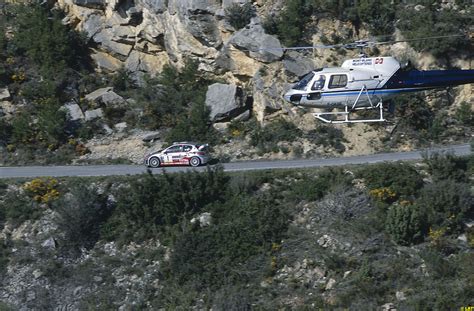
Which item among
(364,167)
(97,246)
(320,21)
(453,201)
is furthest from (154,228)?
(320,21)

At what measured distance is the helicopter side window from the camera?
32344mm

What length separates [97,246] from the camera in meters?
34.4

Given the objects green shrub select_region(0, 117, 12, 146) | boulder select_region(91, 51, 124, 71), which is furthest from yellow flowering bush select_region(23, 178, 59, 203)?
boulder select_region(91, 51, 124, 71)

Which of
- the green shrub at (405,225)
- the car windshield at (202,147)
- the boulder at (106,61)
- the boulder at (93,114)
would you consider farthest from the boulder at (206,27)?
the green shrub at (405,225)

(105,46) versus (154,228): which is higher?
(105,46)

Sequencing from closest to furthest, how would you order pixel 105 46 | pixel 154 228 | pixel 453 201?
pixel 453 201 < pixel 154 228 < pixel 105 46

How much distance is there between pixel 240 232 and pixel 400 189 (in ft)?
21.0

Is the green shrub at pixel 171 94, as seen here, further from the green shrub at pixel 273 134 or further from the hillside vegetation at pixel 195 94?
the green shrub at pixel 273 134

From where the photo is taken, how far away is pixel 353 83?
32312 millimetres

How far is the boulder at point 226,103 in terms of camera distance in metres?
43.4

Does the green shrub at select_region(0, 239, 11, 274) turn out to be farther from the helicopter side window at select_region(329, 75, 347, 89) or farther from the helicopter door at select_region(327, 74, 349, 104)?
the helicopter side window at select_region(329, 75, 347, 89)

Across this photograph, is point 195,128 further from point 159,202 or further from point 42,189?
point 42,189

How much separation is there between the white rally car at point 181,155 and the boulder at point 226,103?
3254 millimetres

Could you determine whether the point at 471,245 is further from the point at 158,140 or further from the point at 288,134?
the point at 158,140
